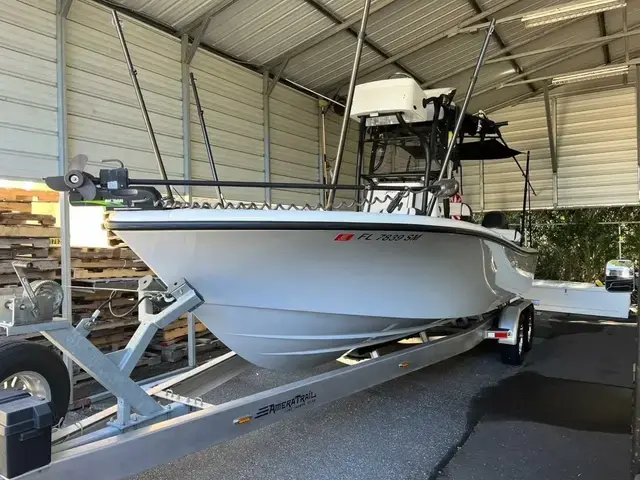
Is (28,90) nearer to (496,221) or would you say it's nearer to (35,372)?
(35,372)

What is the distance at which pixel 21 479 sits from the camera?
1548 millimetres

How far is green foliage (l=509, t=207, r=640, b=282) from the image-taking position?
32.1 feet

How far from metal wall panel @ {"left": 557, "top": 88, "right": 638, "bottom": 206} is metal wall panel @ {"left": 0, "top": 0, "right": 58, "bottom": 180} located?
8909mm

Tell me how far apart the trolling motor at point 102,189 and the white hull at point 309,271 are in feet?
0.25

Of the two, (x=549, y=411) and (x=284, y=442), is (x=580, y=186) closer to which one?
(x=549, y=411)

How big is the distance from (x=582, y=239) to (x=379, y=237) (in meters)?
8.90

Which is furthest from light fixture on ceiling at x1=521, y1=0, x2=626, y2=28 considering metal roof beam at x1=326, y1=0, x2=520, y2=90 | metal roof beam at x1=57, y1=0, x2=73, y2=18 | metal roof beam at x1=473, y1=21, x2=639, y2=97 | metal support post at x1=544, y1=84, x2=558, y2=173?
metal roof beam at x1=57, y1=0, x2=73, y2=18

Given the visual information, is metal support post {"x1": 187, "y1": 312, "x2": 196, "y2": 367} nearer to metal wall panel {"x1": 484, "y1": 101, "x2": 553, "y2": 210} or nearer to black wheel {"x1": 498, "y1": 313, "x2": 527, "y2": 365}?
black wheel {"x1": 498, "y1": 313, "x2": 527, "y2": 365}

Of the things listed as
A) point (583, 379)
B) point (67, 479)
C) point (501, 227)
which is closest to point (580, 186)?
point (501, 227)

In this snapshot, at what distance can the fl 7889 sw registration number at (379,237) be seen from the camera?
8.23ft

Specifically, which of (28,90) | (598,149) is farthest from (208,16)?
(598,149)

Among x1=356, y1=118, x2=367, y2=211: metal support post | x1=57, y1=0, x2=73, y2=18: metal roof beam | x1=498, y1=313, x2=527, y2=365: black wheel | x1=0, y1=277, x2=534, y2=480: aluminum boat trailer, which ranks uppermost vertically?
x1=57, y1=0, x2=73, y2=18: metal roof beam

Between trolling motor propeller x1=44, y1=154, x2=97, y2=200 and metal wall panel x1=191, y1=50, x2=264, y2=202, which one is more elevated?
metal wall panel x1=191, y1=50, x2=264, y2=202

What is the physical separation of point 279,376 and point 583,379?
103 inches
